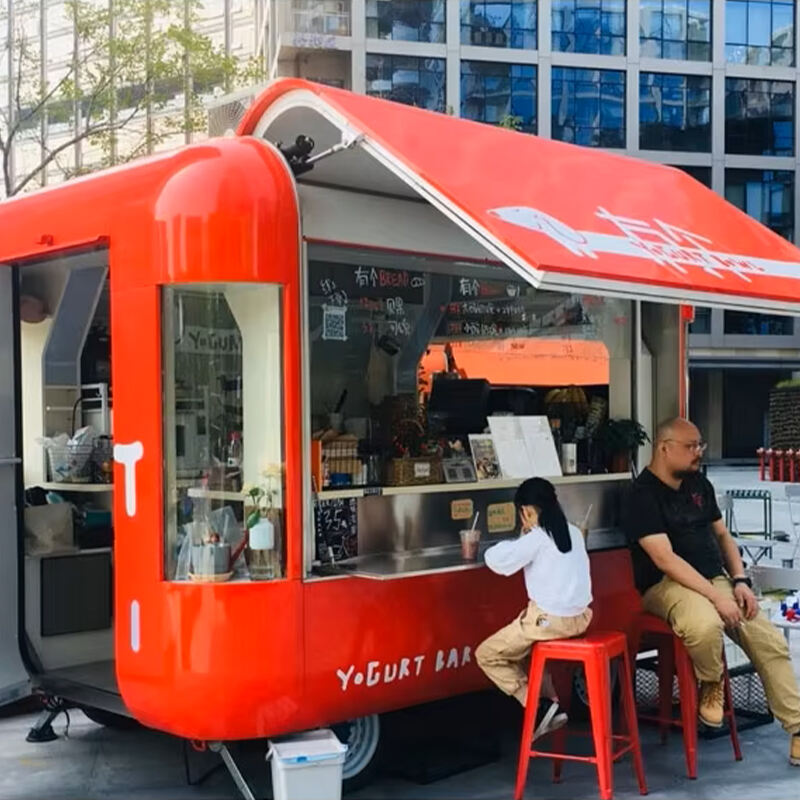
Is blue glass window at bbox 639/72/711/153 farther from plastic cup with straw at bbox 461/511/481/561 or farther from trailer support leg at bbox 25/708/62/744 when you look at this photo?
trailer support leg at bbox 25/708/62/744

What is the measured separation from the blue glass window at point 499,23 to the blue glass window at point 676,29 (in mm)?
3334

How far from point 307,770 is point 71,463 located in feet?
7.75

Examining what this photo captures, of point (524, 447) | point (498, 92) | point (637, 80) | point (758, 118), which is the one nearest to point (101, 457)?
point (524, 447)

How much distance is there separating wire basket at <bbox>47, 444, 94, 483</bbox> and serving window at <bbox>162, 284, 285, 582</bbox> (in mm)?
1640

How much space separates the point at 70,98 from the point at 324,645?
14.6m

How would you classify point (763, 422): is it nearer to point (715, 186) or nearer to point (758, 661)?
point (715, 186)

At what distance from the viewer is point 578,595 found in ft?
14.4

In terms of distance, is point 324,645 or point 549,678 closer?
point 324,645

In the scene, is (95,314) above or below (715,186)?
below

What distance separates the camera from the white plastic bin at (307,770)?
153 inches

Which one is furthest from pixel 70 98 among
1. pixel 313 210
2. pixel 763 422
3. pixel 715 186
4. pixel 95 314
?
pixel 763 422

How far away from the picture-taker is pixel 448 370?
17.8ft

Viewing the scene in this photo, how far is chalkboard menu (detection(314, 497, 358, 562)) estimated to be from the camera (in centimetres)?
439

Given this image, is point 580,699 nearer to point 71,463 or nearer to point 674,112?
point 71,463
